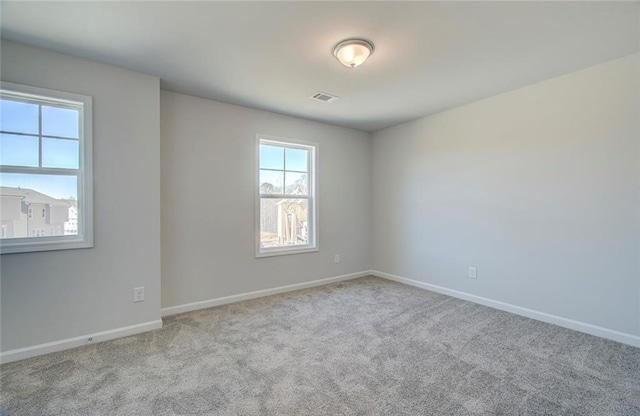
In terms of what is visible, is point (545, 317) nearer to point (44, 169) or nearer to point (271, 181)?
point (271, 181)

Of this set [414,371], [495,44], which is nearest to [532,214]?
[495,44]

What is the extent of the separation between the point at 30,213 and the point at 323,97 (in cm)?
293

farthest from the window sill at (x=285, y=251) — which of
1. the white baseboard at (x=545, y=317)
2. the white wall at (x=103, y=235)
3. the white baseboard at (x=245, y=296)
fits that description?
the white baseboard at (x=545, y=317)

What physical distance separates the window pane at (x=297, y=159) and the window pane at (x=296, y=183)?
0.29 ft

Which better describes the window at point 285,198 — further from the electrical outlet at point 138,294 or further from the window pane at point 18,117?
the window pane at point 18,117

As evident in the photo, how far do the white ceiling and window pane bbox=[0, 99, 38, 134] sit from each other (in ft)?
1.61

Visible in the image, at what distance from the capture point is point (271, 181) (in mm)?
3969

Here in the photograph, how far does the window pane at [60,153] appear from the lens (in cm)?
239

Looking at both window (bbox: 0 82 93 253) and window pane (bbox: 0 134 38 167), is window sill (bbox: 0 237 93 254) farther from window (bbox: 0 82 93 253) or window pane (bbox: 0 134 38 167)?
window pane (bbox: 0 134 38 167)

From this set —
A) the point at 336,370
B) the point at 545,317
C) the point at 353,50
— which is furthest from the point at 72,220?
the point at 545,317

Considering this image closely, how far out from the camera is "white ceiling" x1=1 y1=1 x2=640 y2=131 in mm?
1871

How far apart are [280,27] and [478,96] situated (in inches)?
97.3

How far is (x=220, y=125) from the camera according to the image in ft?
11.4

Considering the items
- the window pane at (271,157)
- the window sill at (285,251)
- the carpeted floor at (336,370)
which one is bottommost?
the carpeted floor at (336,370)
